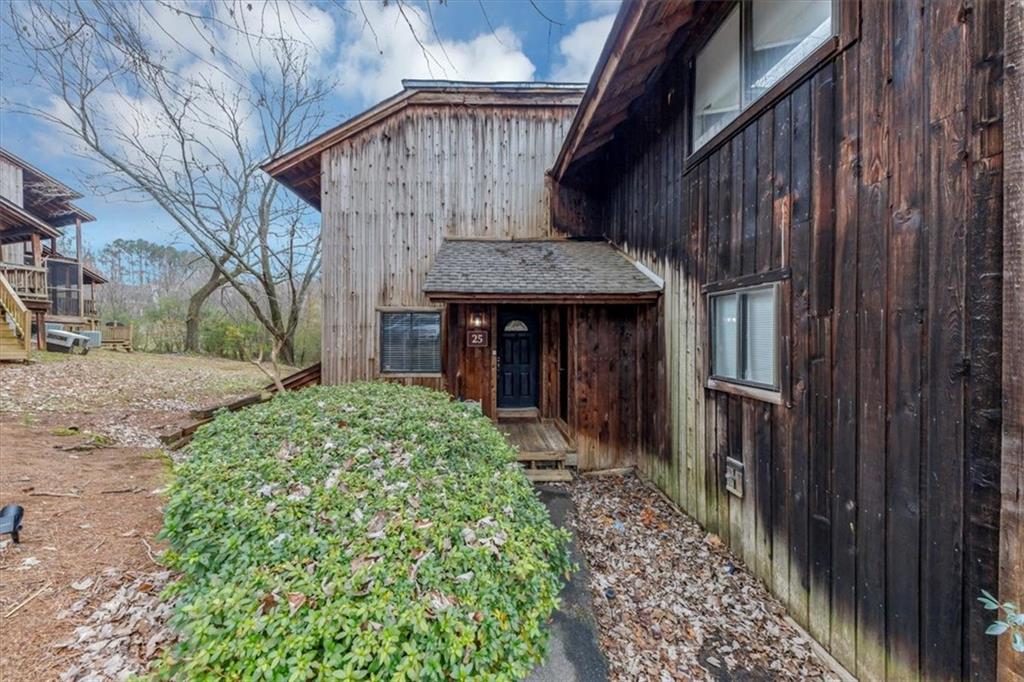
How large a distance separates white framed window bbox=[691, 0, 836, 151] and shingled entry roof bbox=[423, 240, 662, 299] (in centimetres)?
197

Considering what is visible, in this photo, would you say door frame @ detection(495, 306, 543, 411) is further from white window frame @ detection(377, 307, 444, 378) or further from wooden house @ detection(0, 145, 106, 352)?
wooden house @ detection(0, 145, 106, 352)

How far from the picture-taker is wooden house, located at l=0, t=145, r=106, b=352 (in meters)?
11.7

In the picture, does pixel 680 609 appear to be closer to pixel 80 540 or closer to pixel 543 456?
pixel 543 456

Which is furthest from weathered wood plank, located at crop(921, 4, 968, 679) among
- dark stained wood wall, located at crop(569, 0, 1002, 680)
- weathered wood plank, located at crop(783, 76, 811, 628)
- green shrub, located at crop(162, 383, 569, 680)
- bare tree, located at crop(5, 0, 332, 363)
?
bare tree, located at crop(5, 0, 332, 363)

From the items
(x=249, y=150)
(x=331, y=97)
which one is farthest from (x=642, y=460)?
(x=249, y=150)

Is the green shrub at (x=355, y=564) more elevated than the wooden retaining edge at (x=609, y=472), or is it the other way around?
the green shrub at (x=355, y=564)

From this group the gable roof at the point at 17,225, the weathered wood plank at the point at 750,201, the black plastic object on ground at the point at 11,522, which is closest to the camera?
the black plastic object on ground at the point at 11,522

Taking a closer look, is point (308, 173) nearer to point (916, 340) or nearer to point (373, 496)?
point (373, 496)

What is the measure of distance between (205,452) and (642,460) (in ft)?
18.1

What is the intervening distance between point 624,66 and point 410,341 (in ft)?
16.8

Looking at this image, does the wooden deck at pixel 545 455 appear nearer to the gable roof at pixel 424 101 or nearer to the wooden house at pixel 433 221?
the wooden house at pixel 433 221

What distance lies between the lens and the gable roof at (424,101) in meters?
7.18

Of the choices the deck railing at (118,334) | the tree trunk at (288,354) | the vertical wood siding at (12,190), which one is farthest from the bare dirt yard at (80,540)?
the deck railing at (118,334)

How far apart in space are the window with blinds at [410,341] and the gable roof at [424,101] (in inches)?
124
